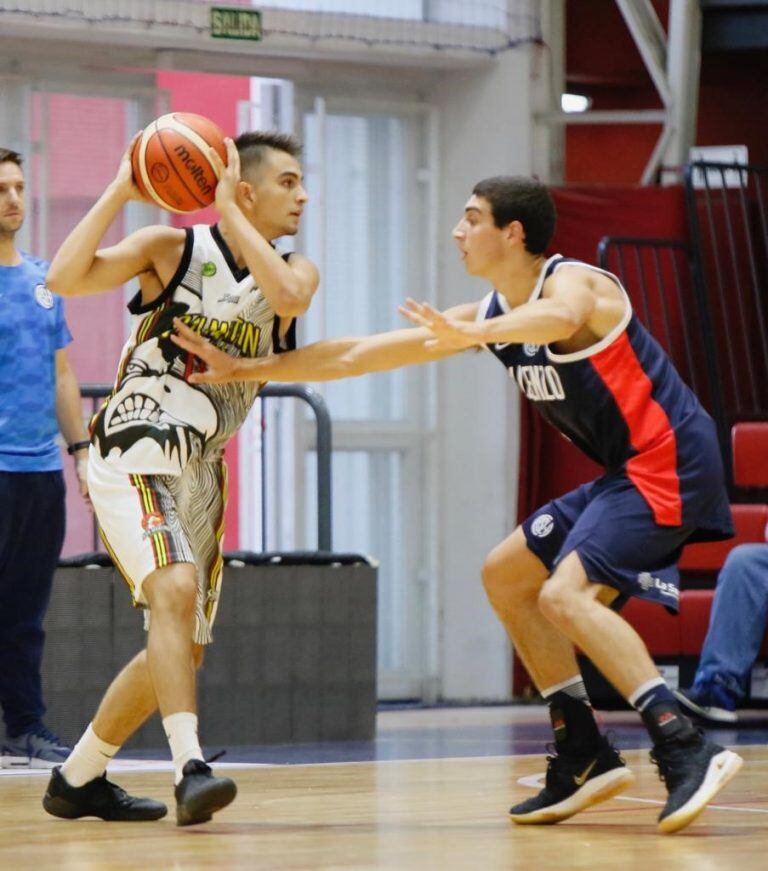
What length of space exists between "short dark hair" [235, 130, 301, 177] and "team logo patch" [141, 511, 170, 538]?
0.89 meters

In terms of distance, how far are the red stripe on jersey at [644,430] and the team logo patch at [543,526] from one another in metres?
0.23

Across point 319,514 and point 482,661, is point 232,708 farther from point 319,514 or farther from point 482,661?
point 482,661

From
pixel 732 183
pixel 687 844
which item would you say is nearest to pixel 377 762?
pixel 687 844

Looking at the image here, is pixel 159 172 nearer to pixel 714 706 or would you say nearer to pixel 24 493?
pixel 24 493

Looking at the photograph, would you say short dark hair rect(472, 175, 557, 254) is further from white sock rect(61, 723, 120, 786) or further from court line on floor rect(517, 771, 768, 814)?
white sock rect(61, 723, 120, 786)

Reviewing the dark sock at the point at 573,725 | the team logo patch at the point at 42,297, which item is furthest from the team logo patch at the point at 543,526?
the team logo patch at the point at 42,297

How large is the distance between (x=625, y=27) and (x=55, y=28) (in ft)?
11.3

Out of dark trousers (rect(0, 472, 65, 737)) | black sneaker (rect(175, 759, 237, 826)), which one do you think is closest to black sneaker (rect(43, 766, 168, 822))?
black sneaker (rect(175, 759, 237, 826))

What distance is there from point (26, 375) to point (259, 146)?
1725 mm

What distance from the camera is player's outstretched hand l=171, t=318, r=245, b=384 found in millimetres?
4219

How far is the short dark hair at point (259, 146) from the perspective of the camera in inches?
173

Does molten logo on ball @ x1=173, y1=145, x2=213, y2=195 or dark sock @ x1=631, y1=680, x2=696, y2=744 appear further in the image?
molten logo on ball @ x1=173, y1=145, x2=213, y2=195

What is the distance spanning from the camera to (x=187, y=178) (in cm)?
423

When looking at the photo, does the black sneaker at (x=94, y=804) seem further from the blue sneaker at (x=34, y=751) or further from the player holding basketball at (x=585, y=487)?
the blue sneaker at (x=34, y=751)
